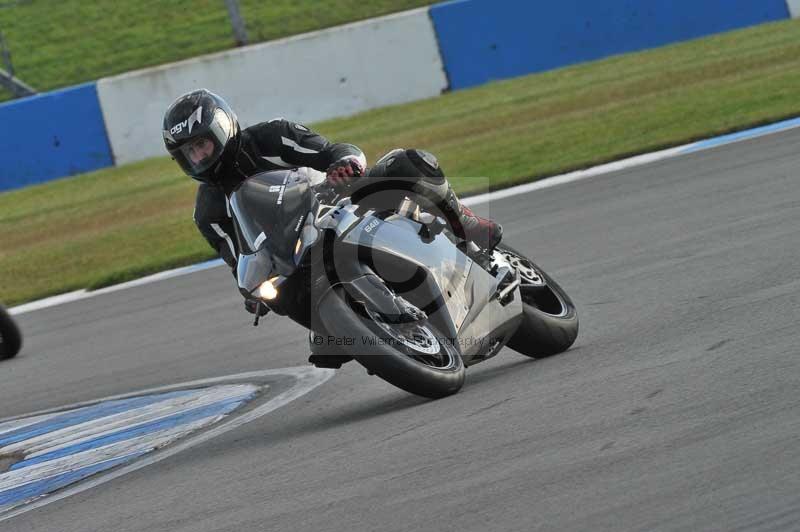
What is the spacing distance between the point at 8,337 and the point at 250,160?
4289 millimetres

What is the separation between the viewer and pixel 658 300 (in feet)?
23.8

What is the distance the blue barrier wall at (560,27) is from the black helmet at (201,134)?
15.4 meters

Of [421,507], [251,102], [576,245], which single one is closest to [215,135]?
[421,507]

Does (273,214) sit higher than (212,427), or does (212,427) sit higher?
(273,214)

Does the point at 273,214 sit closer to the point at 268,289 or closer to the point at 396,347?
the point at 268,289

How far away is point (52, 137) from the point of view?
2138 cm

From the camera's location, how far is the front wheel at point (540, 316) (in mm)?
6551

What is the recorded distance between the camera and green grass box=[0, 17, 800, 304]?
14.4 meters

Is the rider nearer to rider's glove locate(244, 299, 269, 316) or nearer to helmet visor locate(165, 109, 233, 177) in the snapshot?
helmet visor locate(165, 109, 233, 177)

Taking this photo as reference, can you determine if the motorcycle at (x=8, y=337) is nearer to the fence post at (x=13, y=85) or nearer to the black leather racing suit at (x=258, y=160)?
the black leather racing suit at (x=258, y=160)

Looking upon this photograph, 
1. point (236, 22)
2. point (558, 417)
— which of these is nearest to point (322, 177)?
point (558, 417)

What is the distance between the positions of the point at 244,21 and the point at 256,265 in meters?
18.8

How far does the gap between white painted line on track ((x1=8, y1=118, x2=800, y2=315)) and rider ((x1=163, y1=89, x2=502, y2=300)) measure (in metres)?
6.43

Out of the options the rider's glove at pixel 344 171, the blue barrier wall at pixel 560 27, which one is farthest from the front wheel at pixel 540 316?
the blue barrier wall at pixel 560 27
